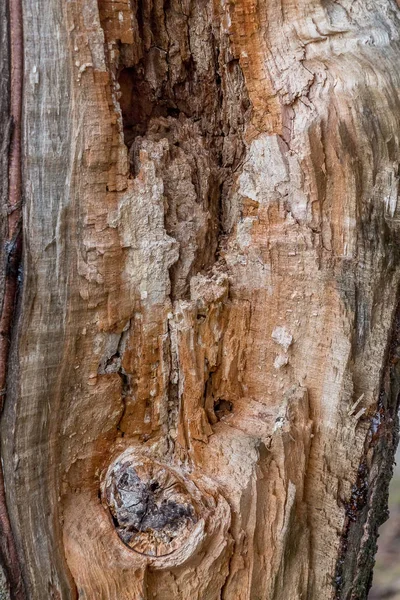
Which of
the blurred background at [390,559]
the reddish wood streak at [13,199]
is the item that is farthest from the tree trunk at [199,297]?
the blurred background at [390,559]

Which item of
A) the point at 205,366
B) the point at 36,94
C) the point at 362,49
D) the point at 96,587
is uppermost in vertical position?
the point at 362,49

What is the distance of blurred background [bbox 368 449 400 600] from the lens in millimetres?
3215

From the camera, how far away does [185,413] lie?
1459mm

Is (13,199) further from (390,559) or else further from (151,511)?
(390,559)

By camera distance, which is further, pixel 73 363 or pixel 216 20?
pixel 216 20

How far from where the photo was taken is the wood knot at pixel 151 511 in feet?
4.29

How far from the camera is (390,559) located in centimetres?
341

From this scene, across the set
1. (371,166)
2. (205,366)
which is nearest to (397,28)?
(371,166)

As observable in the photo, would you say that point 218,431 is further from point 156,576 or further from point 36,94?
point 36,94

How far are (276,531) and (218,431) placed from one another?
0.97 ft

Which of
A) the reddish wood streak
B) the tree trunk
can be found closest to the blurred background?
the tree trunk

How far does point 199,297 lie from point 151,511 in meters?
0.56

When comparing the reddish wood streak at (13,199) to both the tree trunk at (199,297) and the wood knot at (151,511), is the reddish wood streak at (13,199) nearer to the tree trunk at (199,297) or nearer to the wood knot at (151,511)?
the tree trunk at (199,297)

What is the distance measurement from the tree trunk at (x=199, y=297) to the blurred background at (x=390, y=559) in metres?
1.84
